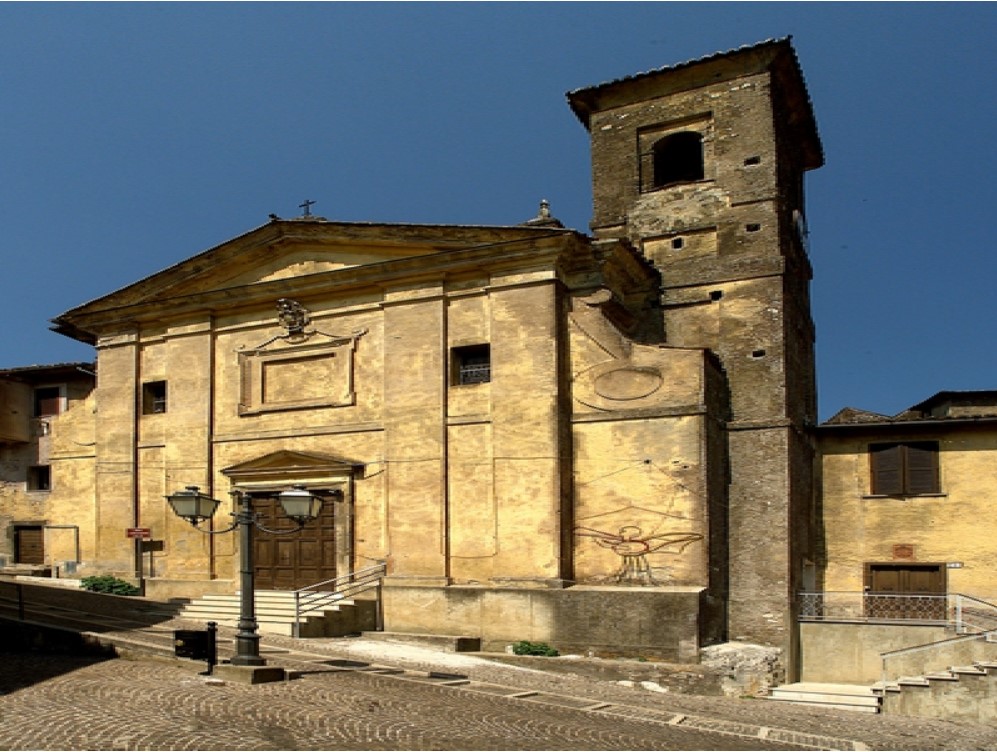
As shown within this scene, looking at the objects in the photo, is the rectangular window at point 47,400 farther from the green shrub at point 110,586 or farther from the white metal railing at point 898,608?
the white metal railing at point 898,608

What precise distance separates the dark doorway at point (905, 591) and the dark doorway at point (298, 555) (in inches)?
440

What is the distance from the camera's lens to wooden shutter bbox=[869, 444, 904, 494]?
70.3 ft

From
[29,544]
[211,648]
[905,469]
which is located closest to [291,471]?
[211,648]

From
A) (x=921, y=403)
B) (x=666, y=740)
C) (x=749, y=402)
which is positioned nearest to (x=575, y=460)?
(x=749, y=402)

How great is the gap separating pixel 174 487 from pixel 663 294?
11973 mm

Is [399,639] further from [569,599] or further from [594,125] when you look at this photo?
[594,125]

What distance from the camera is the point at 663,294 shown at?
2155 centimetres

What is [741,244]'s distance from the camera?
2100 cm

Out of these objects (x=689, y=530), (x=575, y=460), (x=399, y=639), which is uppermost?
(x=575, y=460)

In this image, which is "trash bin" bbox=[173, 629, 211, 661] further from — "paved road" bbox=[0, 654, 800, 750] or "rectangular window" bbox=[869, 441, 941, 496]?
"rectangular window" bbox=[869, 441, 941, 496]

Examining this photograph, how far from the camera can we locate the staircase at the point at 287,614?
57.8 feet

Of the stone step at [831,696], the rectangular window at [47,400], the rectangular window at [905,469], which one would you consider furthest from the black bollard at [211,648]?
the rectangular window at [47,400]

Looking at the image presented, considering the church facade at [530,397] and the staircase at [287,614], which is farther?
the church facade at [530,397]

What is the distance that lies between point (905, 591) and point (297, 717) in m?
15.4
